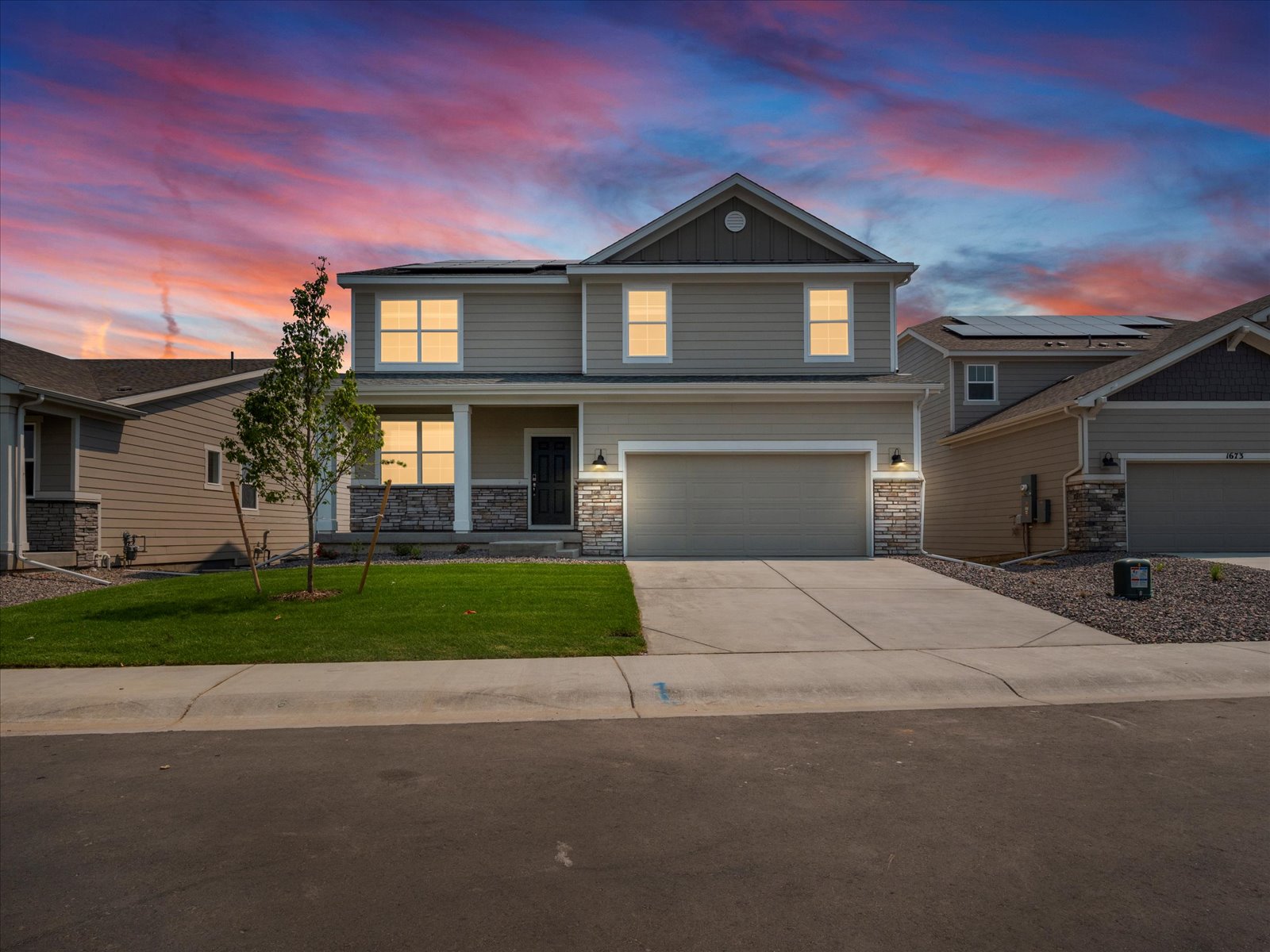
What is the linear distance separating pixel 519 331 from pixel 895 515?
383 inches

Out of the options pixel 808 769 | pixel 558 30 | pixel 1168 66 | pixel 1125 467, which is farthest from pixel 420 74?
pixel 1125 467

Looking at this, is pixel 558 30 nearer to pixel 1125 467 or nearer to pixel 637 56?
pixel 637 56

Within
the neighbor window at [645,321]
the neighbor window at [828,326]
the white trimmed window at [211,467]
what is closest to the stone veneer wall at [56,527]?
the white trimmed window at [211,467]

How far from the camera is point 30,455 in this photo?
Result: 682 inches

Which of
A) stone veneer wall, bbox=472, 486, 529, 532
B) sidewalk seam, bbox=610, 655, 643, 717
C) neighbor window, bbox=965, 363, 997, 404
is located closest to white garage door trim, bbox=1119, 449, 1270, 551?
neighbor window, bbox=965, 363, 997, 404

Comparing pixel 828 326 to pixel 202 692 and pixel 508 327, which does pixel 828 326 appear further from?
pixel 202 692

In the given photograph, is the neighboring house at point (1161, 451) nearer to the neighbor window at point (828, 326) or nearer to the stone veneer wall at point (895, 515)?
the stone veneer wall at point (895, 515)

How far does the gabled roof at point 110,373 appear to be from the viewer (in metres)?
17.1

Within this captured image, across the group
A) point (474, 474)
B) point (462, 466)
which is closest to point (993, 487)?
point (474, 474)

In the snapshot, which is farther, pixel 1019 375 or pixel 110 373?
pixel 1019 375

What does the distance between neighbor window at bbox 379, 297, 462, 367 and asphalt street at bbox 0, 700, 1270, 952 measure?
15.1 m

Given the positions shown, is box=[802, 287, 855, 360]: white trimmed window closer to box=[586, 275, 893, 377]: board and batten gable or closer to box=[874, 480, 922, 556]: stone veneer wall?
box=[586, 275, 893, 377]: board and batten gable

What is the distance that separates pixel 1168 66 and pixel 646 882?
16.1 metres

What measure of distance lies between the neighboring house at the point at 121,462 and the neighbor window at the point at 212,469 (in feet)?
0.12
